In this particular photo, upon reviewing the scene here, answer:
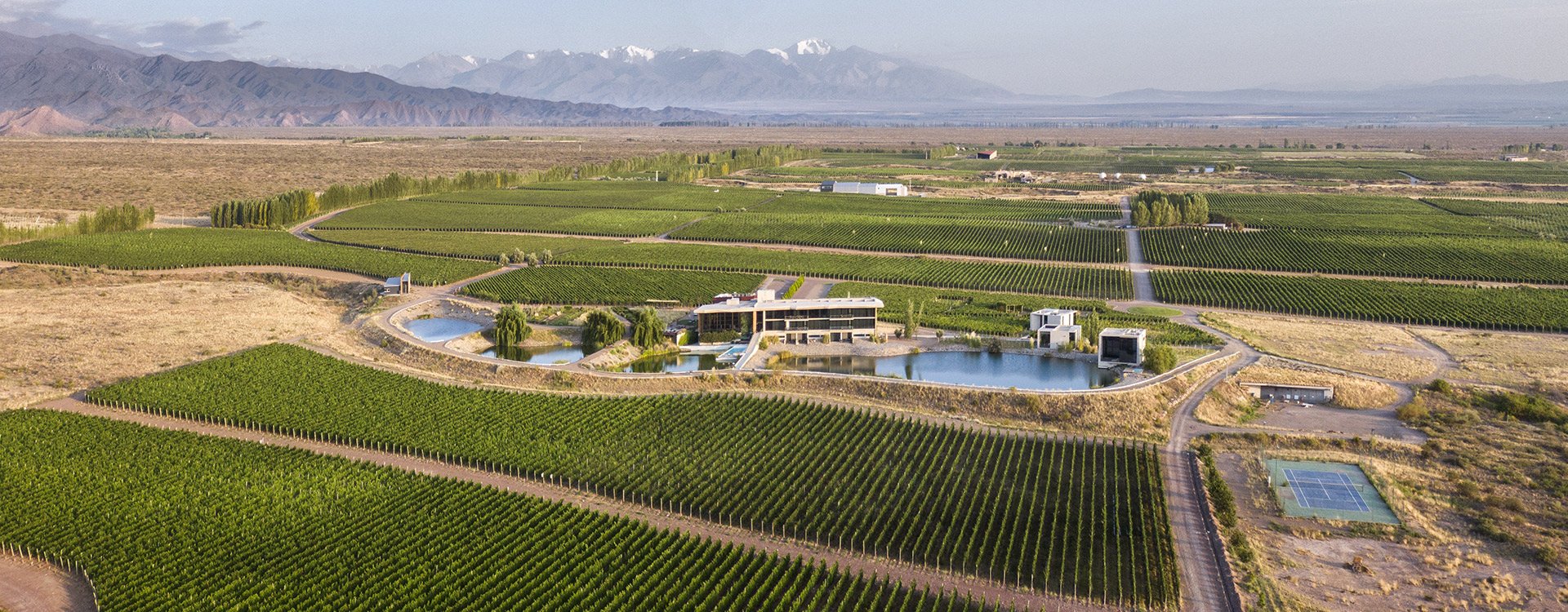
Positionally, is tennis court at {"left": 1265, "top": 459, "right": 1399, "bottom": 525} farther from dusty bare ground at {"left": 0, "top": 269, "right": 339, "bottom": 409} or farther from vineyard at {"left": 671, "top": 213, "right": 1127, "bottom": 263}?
dusty bare ground at {"left": 0, "top": 269, "right": 339, "bottom": 409}

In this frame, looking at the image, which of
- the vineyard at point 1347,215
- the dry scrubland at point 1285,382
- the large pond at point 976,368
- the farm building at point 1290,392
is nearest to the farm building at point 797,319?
the large pond at point 976,368

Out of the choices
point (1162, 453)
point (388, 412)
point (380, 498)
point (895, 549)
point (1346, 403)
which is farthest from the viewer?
point (1346, 403)

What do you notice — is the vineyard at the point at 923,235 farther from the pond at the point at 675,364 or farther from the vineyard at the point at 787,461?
the vineyard at the point at 787,461

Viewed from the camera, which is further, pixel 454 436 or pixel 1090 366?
pixel 1090 366

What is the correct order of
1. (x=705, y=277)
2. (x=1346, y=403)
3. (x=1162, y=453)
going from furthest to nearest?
1. (x=705, y=277)
2. (x=1346, y=403)
3. (x=1162, y=453)

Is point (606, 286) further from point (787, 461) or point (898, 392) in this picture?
point (787, 461)

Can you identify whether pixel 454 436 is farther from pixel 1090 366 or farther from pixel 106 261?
pixel 106 261

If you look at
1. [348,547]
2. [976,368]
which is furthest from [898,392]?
[348,547]

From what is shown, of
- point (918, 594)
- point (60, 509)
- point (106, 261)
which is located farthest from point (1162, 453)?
point (106, 261)
